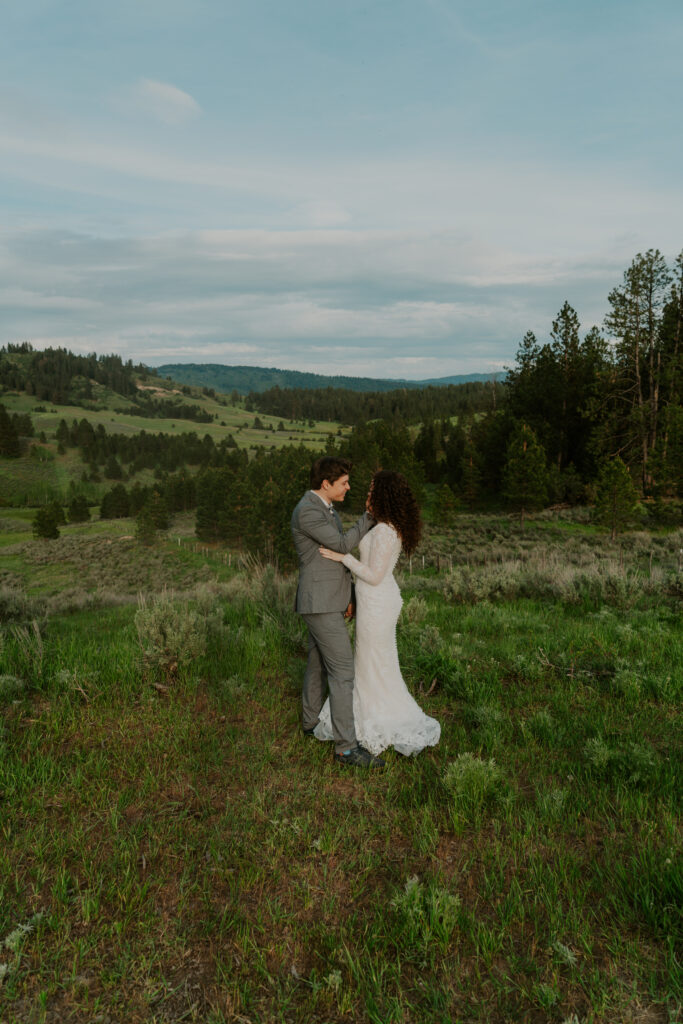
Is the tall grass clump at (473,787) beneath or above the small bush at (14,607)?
above

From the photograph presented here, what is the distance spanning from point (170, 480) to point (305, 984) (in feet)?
464

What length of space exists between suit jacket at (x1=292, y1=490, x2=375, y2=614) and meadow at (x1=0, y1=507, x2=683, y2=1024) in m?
1.29

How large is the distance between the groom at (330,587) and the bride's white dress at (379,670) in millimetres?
164

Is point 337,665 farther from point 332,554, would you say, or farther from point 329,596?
point 332,554

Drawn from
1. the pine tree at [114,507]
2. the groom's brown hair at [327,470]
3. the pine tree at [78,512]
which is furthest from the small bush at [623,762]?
the pine tree at [78,512]

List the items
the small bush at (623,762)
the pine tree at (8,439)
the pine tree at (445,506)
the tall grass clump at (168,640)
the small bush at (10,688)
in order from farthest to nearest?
1. the pine tree at (8,439)
2. the pine tree at (445,506)
3. the tall grass clump at (168,640)
4. the small bush at (10,688)
5. the small bush at (623,762)

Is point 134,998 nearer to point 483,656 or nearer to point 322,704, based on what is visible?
point 322,704

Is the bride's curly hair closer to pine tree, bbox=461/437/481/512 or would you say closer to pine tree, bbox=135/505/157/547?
pine tree, bbox=461/437/481/512

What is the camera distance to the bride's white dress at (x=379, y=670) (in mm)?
4512

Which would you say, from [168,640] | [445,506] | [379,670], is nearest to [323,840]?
[379,670]

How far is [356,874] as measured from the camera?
10.4 ft

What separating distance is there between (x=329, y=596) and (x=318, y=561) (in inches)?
12.3

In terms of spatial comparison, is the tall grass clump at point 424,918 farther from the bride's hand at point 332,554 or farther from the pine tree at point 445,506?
the pine tree at point 445,506

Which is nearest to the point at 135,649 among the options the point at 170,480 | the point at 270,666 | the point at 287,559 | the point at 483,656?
the point at 270,666
